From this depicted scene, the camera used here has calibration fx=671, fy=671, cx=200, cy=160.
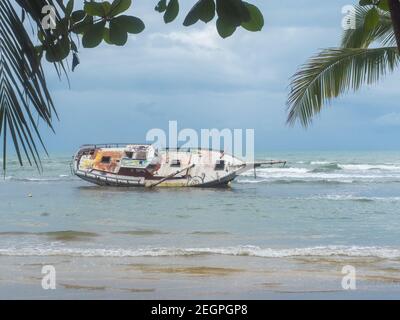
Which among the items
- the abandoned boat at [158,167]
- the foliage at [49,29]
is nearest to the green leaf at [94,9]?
the foliage at [49,29]

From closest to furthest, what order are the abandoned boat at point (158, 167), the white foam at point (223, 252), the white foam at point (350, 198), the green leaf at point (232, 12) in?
the green leaf at point (232, 12) < the white foam at point (223, 252) < the white foam at point (350, 198) < the abandoned boat at point (158, 167)

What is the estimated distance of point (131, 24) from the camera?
185cm

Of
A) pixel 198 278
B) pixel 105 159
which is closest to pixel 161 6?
pixel 198 278

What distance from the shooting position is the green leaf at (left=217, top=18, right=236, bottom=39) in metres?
1.82

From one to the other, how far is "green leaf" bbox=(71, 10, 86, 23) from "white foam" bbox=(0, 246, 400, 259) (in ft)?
38.5

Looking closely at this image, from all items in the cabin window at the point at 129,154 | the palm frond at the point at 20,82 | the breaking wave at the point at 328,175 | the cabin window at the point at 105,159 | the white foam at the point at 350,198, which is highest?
the palm frond at the point at 20,82

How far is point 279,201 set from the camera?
29031 millimetres

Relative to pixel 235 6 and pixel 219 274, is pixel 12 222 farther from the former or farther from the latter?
pixel 235 6

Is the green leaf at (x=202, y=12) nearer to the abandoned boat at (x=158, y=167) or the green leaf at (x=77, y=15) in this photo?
the green leaf at (x=77, y=15)

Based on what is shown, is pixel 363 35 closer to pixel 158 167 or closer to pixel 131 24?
pixel 131 24

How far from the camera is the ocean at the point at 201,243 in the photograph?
1008 centimetres

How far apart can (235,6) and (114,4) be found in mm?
338

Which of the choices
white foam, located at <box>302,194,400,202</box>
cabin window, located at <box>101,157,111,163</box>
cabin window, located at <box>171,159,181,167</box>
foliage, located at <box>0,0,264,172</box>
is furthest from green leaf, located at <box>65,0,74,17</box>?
cabin window, located at <box>101,157,111,163</box>

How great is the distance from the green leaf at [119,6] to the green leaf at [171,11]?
0.13 metres
